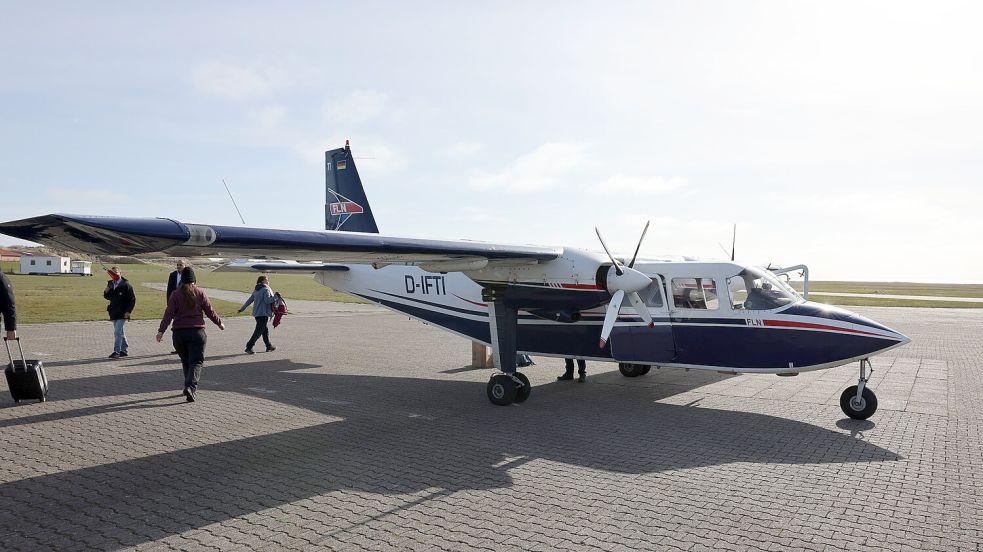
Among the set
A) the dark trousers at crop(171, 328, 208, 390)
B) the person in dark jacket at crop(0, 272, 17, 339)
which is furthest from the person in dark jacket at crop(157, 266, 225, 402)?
the person in dark jacket at crop(0, 272, 17, 339)

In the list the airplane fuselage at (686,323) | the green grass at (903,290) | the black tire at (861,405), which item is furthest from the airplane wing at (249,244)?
the green grass at (903,290)

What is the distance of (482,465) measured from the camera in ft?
22.9

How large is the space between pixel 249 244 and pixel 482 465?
3643mm

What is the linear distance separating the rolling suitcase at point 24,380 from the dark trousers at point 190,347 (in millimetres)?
2137

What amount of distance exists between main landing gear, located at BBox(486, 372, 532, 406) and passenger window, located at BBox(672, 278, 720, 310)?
9.80 feet

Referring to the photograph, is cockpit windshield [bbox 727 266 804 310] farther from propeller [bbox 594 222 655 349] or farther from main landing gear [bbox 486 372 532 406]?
main landing gear [bbox 486 372 532 406]

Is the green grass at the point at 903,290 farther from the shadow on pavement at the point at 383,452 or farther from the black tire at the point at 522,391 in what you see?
the shadow on pavement at the point at 383,452

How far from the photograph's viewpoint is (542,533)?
5.11 m

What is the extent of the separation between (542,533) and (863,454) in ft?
15.7

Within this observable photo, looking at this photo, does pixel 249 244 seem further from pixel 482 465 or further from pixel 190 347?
pixel 190 347

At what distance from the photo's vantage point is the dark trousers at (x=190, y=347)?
999cm

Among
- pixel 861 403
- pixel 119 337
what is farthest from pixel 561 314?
pixel 119 337

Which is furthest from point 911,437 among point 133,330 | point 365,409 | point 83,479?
point 133,330

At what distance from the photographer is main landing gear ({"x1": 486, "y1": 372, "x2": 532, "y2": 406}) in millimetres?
10312
